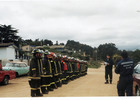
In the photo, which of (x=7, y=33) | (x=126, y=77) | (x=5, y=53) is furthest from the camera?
(x=7, y=33)

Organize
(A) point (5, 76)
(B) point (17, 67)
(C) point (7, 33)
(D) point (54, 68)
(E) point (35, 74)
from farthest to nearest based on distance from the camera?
(C) point (7, 33) < (B) point (17, 67) < (A) point (5, 76) < (D) point (54, 68) < (E) point (35, 74)

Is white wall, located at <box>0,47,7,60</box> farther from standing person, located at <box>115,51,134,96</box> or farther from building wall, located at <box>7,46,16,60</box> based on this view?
standing person, located at <box>115,51,134,96</box>

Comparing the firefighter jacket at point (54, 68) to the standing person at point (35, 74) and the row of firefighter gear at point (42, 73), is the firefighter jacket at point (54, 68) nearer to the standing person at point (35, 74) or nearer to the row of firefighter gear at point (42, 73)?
the row of firefighter gear at point (42, 73)

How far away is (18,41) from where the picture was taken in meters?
49.5

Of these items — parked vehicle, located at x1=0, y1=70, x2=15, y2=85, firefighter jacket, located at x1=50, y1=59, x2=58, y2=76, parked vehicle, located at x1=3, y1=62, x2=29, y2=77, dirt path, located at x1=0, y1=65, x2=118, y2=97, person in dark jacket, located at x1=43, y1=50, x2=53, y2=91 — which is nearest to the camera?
dirt path, located at x1=0, y1=65, x2=118, y2=97

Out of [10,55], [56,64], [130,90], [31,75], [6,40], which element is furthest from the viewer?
[6,40]

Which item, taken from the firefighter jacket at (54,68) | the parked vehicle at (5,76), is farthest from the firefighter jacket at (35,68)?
the parked vehicle at (5,76)

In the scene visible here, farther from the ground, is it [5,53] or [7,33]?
[7,33]

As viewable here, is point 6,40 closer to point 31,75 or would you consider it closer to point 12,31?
point 12,31

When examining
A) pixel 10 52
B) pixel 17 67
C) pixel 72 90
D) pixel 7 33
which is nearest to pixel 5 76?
pixel 17 67

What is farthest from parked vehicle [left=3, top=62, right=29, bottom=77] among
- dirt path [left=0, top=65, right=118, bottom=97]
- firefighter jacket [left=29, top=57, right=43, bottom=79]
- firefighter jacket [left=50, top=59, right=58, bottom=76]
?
firefighter jacket [left=29, top=57, right=43, bottom=79]

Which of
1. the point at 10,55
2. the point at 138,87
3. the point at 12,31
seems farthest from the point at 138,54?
the point at 138,87

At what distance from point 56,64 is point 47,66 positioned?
171cm

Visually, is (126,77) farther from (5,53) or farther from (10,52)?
(10,52)
